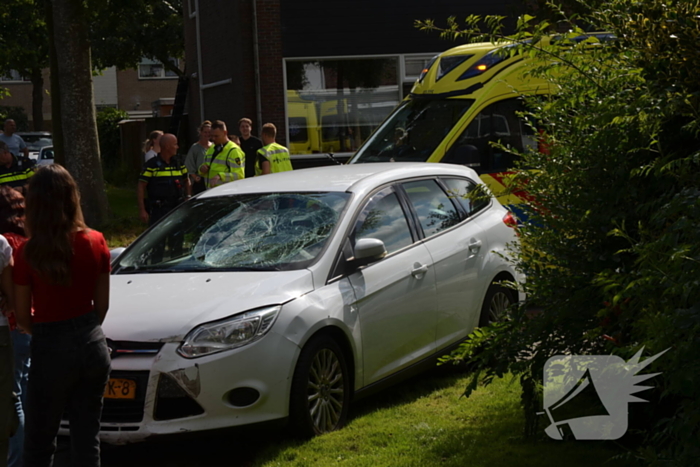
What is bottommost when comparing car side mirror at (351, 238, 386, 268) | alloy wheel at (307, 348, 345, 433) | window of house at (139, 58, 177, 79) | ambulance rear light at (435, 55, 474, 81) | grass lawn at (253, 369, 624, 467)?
grass lawn at (253, 369, 624, 467)

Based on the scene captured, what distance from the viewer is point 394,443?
5.43 meters

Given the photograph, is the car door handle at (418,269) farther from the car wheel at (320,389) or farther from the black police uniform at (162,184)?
the black police uniform at (162,184)

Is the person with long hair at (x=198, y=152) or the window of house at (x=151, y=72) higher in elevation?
the window of house at (x=151, y=72)

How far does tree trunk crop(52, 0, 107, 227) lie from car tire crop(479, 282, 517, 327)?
10997 millimetres

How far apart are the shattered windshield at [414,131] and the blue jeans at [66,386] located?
6.97 m

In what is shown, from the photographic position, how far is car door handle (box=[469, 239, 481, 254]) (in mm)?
7096

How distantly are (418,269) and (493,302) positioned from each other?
118cm

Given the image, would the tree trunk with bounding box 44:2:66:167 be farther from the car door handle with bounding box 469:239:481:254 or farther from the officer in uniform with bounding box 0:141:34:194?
the car door handle with bounding box 469:239:481:254

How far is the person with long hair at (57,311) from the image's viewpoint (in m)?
4.25

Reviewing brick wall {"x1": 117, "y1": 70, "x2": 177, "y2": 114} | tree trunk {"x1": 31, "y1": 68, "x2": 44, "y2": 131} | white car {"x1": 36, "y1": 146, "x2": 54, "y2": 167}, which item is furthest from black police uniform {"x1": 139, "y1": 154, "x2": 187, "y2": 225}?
brick wall {"x1": 117, "y1": 70, "x2": 177, "y2": 114}

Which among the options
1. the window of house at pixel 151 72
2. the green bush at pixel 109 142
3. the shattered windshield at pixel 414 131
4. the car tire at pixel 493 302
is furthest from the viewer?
the window of house at pixel 151 72

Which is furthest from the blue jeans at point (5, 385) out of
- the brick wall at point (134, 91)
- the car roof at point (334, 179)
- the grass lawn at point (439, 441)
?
the brick wall at point (134, 91)

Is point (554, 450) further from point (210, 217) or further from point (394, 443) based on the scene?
point (210, 217)

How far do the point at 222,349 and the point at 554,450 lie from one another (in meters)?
1.90
